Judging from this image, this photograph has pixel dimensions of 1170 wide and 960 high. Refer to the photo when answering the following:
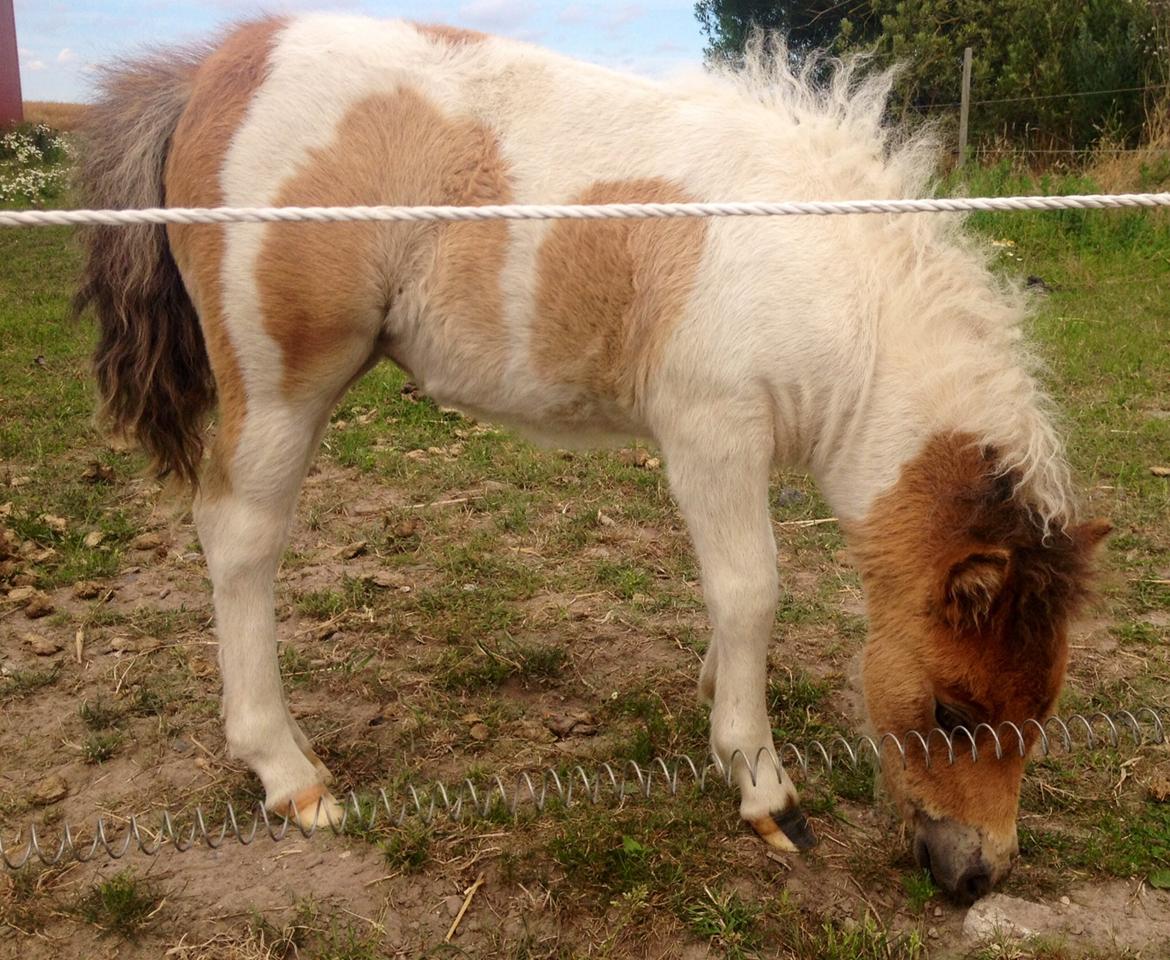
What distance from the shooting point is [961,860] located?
2.87 m

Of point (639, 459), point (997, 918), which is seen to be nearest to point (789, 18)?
point (639, 459)

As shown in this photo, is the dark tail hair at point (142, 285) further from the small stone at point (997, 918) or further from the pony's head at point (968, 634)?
the small stone at point (997, 918)

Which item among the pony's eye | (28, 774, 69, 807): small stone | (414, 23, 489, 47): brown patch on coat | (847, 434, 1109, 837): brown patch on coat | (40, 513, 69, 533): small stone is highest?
(414, 23, 489, 47): brown patch on coat

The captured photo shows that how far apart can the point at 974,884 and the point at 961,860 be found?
0.10 meters

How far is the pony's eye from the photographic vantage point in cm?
290

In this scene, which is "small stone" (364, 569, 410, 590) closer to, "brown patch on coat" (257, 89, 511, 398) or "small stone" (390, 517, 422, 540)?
"small stone" (390, 517, 422, 540)

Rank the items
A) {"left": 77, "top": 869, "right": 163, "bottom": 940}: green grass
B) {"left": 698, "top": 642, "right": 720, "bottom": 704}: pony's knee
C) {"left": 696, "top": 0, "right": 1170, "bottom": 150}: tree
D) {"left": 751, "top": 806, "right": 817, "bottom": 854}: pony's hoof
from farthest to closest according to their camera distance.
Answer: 1. {"left": 696, "top": 0, "right": 1170, "bottom": 150}: tree
2. {"left": 698, "top": 642, "right": 720, "bottom": 704}: pony's knee
3. {"left": 751, "top": 806, "right": 817, "bottom": 854}: pony's hoof
4. {"left": 77, "top": 869, "right": 163, "bottom": 940}: green grass

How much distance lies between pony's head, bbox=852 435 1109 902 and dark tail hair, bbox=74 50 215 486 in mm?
2336

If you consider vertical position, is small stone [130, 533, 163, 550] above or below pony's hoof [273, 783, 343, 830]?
below

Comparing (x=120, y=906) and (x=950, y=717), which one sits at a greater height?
(x=950, y=717)

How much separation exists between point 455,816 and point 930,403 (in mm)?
1899

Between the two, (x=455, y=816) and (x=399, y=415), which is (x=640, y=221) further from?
(x=399, y=415)

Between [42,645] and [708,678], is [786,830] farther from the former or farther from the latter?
[42,645]

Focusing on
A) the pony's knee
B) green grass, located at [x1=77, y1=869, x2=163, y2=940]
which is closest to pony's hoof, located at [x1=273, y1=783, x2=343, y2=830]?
green grass, located at [x1=77, y1=869, x2=163, y2=940]
